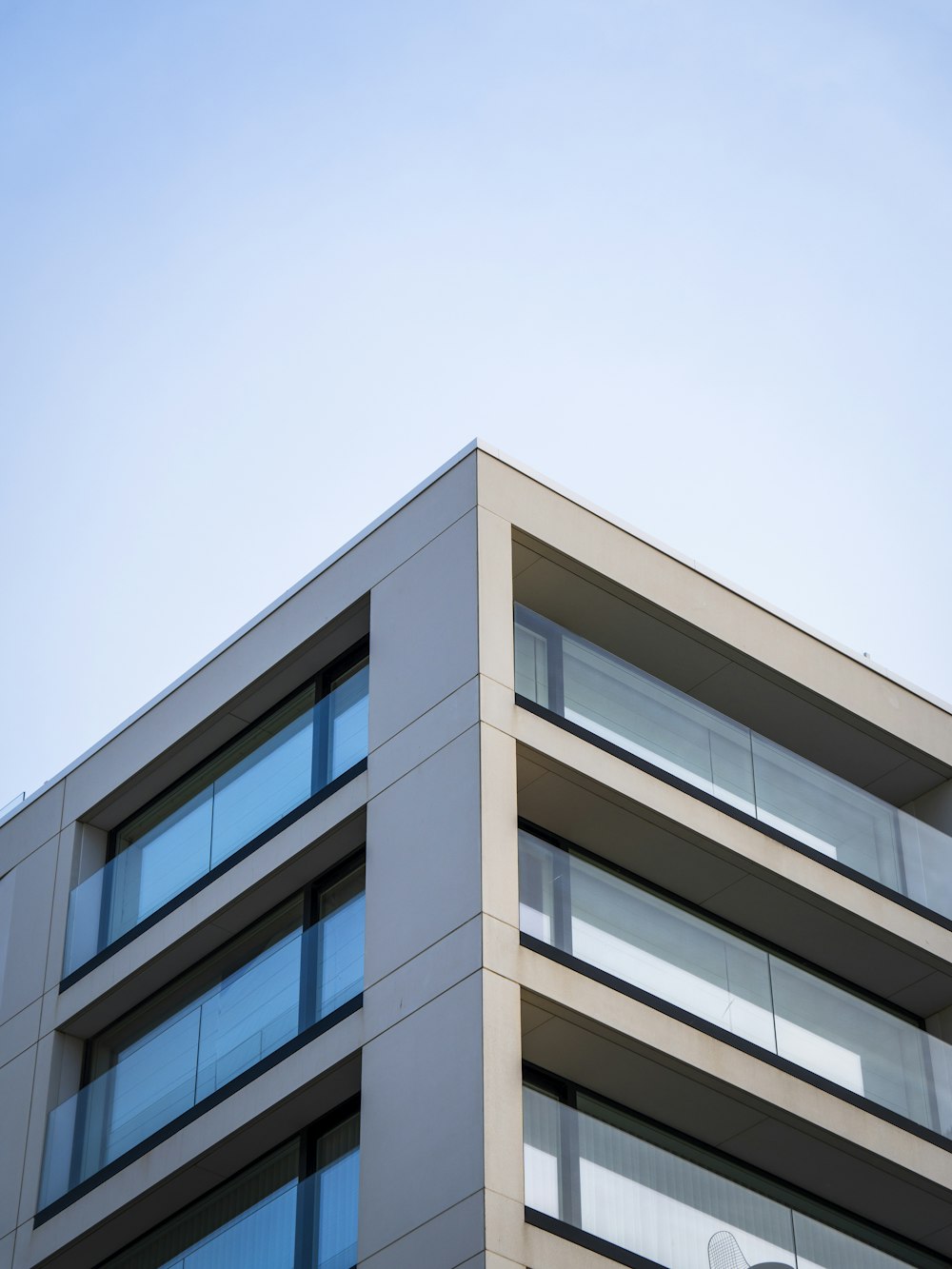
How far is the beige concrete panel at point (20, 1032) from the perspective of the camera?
2433 cm

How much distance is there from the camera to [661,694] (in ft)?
74.3

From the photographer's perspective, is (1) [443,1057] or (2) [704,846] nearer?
(1) [443,1057]

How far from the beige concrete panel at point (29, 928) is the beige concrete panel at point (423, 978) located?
21.8ft

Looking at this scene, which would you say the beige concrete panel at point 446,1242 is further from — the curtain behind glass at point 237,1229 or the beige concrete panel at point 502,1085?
the curtain behind glass at point 237,1229

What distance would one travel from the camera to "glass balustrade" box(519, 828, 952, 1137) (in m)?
20.2

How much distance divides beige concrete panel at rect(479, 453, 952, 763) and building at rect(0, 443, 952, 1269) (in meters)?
0.05

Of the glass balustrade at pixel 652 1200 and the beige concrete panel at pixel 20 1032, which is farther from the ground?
the beige concrete panel at pixel 20 1032

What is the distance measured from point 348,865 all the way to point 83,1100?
4027 millimetres

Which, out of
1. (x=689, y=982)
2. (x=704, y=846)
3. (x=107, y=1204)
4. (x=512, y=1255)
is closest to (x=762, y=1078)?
(x=689, y=982)

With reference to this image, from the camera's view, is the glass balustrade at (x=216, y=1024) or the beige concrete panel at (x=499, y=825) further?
the glass balustrade at (x=216, y=1024)

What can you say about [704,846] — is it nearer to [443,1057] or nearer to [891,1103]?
[891,1103]

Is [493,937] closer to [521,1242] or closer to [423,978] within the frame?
[423,978]

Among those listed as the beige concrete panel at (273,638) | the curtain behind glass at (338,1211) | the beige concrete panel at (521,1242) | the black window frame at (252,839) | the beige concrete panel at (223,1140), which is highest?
the beige concrete panel at (273,638)

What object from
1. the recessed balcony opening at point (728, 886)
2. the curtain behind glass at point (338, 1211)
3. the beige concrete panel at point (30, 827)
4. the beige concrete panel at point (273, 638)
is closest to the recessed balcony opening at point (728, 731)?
the recessed balcony opening at point (728, 886)
